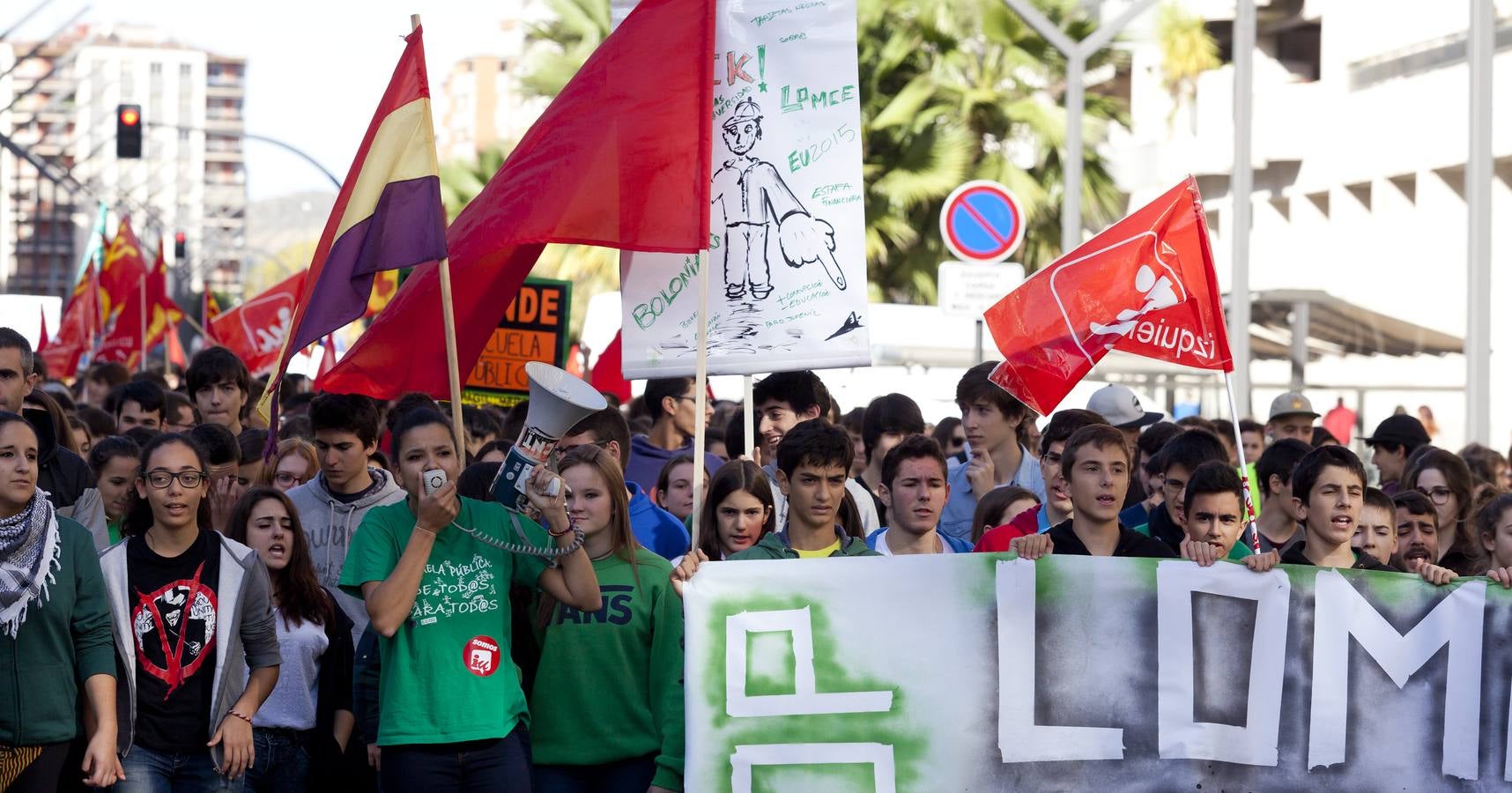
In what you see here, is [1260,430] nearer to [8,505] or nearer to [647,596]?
[647,596]

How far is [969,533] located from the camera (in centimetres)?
775

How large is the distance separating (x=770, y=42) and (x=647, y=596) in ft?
6.16

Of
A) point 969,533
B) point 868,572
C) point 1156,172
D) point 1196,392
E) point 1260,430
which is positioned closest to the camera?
point 868,572

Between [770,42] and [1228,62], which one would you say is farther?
[1228,62]

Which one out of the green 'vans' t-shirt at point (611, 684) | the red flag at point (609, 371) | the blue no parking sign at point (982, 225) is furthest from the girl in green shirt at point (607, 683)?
the red flag at point (609, 371)

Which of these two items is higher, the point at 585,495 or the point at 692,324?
the point at 692,324

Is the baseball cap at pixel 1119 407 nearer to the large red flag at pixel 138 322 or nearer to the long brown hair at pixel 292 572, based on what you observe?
the long brown hair at pixel 292 572

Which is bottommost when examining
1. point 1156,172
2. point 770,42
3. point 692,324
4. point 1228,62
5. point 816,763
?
point 816,763

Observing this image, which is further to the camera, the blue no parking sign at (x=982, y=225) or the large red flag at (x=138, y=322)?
the large red flag at (x=138, y=322)

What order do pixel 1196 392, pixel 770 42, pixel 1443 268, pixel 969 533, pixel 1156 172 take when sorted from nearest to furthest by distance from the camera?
pixel 770 42, pixel 969 533, pixel 1196 392, pixel 1443 268, pixel 1156 172

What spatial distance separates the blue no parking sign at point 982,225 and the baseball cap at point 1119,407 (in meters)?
2.83

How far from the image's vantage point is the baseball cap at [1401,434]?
10.7m

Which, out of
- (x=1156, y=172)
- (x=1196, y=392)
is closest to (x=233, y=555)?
(x=1196, y=392)

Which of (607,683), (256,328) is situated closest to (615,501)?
(607,683)
